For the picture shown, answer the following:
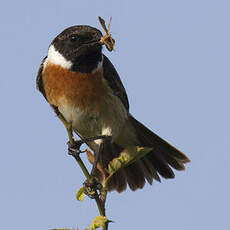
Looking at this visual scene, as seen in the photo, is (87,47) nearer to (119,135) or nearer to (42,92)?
(42,92)

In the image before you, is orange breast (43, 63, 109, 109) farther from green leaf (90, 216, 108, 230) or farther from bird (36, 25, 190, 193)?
green leaf (90, 216, 108, 230)

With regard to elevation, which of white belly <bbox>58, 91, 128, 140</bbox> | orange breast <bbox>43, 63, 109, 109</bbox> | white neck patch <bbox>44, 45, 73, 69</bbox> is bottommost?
white belly <bbox>58, 91, 128, 140</bbox>

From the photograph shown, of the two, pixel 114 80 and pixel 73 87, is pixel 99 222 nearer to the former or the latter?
pixel 73 87

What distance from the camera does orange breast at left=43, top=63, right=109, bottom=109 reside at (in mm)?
5203

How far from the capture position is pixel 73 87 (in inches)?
205

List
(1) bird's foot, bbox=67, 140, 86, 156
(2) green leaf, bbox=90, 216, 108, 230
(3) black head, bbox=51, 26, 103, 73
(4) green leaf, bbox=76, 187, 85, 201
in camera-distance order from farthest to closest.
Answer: (3) black head, bbox=51, 26, 103, 73 < (4) green leaf, bbox=76, 187, 85, 201 < (1) bird's foot, bbox=67, 140, 86, 156 < (2) green leaf, bbox=90, 216, 108, 230

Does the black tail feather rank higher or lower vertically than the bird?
lower

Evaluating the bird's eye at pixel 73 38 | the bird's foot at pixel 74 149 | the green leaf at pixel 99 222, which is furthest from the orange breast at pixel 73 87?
the green leaf at pixel 99 222

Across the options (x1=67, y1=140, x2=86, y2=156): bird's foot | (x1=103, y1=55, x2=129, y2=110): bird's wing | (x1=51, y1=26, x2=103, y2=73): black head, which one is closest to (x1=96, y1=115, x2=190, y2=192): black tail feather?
(x1=103, y1=55, x2=129, y2=110): bird's wing

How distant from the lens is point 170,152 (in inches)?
255

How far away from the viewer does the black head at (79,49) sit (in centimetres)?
511

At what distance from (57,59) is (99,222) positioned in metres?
3.04

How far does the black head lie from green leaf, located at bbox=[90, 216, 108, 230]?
2.73 meters

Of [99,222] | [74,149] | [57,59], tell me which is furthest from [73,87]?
[99,222]
